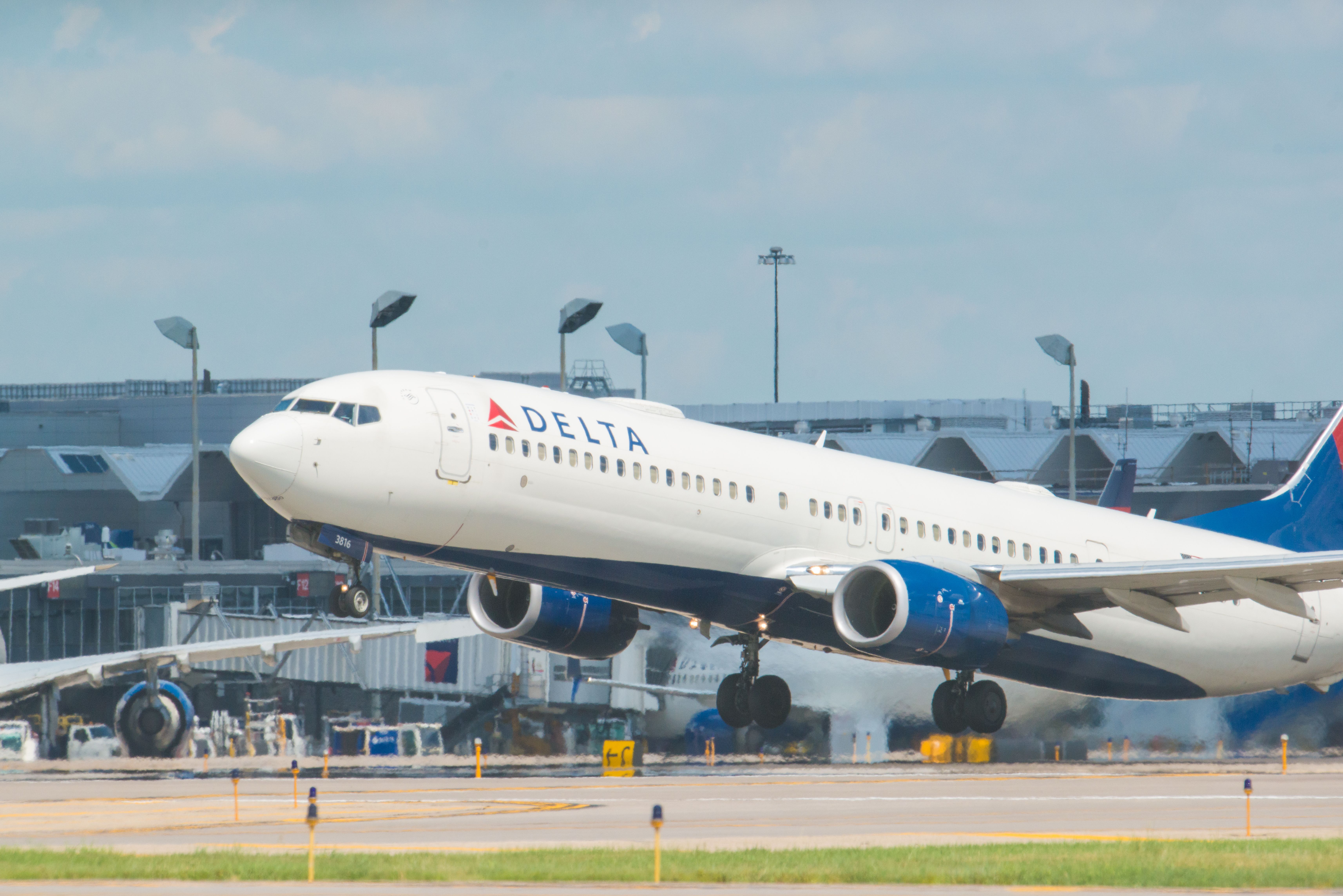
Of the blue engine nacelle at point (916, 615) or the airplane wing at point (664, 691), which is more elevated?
the blue engine nacelle at point (916, 615)

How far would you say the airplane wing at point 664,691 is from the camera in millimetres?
64375

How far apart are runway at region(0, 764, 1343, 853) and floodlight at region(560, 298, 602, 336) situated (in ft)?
63.6

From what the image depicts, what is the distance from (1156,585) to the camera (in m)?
40.9

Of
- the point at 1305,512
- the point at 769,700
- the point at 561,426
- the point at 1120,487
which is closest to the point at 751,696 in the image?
the point at 769,700

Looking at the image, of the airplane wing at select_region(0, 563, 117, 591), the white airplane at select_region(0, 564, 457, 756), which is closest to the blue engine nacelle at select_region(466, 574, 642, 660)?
the airplane wing at select_region(0, 563, 117, 591)

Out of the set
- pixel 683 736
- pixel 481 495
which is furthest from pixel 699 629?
pixel 683 736

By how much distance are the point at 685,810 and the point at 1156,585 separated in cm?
1210

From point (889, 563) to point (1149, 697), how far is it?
12803 millimetres

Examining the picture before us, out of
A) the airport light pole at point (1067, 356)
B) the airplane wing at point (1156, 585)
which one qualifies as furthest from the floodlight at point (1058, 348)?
the airplane wing at point (1156, 585)

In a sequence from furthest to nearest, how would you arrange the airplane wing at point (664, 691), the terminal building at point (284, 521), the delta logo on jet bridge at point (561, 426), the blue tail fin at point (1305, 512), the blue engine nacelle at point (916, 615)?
the terminal building at point (284, 521), the airplane wing at point (664, 691), the blue tail fin at point (1305, 512), the blue engine nacelle at point (916, 615), the delta logo on jet bridge at point (561, 426)

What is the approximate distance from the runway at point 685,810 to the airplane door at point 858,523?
20.2ft

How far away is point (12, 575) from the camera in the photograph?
84.9 metres

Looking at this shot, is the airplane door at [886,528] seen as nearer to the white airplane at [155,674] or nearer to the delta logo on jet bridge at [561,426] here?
the delta logo on jet bridge at [561,426]

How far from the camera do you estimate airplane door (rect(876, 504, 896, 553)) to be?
135 ft
